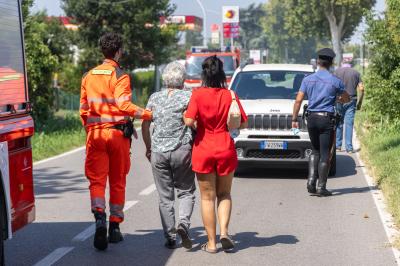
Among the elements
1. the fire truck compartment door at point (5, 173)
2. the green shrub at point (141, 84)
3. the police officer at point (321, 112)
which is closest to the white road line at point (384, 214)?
the police officer at point (321, 112)

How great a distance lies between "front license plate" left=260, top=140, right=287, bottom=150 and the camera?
14.2m

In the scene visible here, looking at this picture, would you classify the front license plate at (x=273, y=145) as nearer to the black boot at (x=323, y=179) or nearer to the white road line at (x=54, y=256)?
the black boot at (x=323, y=179)

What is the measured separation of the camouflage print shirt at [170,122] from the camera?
28.4 feet

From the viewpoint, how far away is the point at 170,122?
8664mm

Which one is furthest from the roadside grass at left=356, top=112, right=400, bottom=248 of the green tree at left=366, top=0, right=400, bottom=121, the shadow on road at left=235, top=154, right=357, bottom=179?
the green tree at left=366, top=0, right=400, bottom=121

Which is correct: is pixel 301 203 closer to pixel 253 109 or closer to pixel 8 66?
pixel 253 109

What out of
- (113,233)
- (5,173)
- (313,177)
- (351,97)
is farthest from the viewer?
(351,97)

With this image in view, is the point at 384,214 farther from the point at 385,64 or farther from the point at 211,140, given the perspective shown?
the point at 385,64

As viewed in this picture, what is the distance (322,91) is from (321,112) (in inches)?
10.6

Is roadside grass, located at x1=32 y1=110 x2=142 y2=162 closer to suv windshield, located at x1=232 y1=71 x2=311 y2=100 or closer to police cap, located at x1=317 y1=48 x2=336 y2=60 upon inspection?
suv windshield, located at x1=232 y1=71 x2=311 y2=100

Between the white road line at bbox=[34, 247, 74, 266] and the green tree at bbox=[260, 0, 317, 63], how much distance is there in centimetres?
14145

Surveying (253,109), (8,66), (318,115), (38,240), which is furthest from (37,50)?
(8,66)

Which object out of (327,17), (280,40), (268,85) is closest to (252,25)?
(280,40)

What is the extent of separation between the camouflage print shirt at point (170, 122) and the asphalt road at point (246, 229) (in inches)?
37.3
